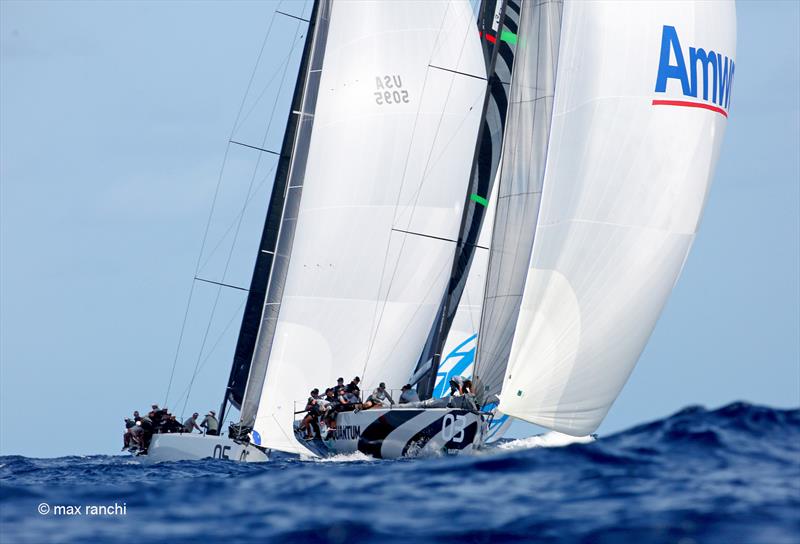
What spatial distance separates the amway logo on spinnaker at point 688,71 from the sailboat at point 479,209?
0.09 feet

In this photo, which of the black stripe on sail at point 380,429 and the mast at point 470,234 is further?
the mast at point 470,234

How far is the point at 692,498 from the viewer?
8.12 m

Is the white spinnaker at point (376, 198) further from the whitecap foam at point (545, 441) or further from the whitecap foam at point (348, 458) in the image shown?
the whitecap foam at point (348, 458)

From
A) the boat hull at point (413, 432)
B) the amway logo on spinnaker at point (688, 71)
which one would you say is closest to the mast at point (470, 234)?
the boat hull at point (413, 432)

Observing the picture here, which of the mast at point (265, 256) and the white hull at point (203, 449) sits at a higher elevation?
the mast at point (265, 256)

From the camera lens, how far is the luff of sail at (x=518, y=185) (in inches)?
719

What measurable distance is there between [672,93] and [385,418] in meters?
6.44

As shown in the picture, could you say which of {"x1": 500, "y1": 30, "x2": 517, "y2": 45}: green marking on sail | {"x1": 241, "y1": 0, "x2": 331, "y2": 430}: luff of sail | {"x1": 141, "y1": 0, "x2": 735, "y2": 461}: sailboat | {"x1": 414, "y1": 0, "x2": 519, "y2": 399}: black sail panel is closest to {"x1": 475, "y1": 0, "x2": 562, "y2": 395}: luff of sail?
{"x1": 141, "y1": 0, "x2": 735, "y2": 461}: sailboat

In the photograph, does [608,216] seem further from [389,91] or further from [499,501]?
[499,501]

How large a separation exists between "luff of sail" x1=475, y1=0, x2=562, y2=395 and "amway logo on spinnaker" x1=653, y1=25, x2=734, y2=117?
5.92ft

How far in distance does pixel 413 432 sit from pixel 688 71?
21.6 ft

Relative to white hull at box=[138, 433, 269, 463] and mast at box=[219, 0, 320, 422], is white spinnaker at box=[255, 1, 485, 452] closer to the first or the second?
mast at box=[219, 0, 320, 422]

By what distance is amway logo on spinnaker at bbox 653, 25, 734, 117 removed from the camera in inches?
666

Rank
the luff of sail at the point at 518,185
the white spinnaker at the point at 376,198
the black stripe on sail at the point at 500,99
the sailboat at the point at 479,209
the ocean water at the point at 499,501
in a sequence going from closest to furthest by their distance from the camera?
the ocean water at the point at 499,501, the sailboat at the point at 479,209, the luff of sail at the point at 518,185, the black stripe on sail at the point at 500,99, the white spinnaker at the point at 376,198
